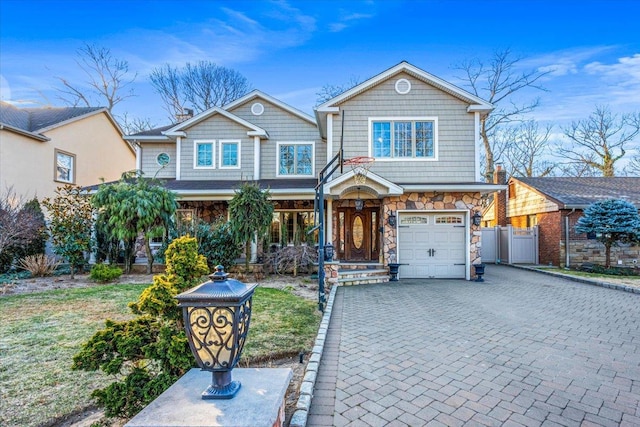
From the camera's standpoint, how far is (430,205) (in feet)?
36.5

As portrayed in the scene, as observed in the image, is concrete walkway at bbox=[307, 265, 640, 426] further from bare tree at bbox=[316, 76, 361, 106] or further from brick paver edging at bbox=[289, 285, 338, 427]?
bare tree at bbox=[316, 76, 361, 106]

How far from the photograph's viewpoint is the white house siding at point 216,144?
13477 millimetres

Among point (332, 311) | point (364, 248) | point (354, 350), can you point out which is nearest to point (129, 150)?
point (364, 248)

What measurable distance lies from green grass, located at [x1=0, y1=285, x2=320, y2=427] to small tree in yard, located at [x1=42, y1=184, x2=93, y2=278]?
103 inches

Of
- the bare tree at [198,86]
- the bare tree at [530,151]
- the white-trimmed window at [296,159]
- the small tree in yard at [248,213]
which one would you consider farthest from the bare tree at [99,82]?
the bare tree at [530,151]

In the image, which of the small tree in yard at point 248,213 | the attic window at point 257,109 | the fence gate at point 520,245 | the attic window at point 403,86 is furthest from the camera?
the fence gate at point 520,245

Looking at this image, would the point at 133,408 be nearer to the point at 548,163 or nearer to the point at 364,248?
the point at 364,248

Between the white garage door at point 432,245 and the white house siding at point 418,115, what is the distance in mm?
1414

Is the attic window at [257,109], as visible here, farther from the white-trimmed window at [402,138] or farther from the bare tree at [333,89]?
the bare tree at [333,89]

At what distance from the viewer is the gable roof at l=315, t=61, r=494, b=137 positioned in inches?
436

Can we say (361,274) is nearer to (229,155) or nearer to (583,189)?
(229,155)

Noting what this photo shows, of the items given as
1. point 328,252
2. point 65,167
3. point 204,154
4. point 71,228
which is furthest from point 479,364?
point 65,167

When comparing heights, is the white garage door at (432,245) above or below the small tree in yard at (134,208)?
below

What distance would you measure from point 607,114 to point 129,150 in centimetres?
3414
